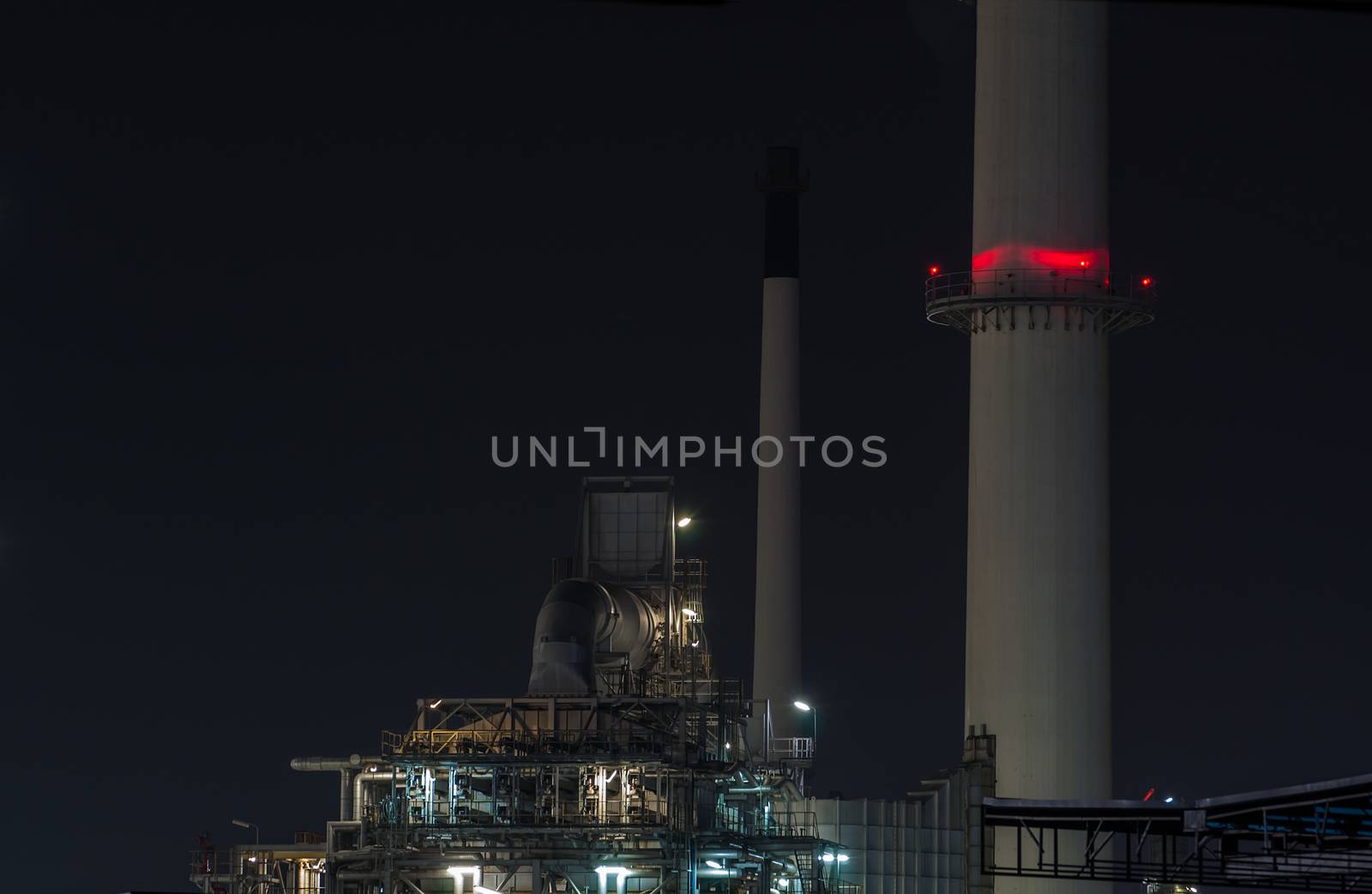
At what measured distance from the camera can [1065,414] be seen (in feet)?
171

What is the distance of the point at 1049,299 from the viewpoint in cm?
5141

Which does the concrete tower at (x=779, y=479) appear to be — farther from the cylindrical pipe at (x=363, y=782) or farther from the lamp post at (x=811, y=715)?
the cylindrical pipe at (x=363, y=782)

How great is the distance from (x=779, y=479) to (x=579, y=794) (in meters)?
34.6

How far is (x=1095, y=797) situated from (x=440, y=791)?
17.3 metres

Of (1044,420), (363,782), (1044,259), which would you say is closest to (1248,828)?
(1044,420)

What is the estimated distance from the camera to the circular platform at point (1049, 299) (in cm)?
5138

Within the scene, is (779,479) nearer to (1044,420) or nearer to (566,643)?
(566,643)

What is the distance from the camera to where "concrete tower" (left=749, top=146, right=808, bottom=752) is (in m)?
83.4

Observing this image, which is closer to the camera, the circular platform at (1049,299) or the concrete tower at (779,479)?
the circular platform at (1049,299)

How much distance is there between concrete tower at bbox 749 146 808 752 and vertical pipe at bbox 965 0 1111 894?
3109 centimetres

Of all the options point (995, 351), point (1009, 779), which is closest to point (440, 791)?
point (1009, 779)

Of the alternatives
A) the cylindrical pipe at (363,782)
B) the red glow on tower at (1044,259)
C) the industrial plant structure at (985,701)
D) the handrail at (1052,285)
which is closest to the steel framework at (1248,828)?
the industrial plant structure at (985,701)

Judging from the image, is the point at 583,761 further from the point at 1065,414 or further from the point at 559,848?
the point at 1065,414

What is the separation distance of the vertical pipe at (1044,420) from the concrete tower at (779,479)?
31.1m
